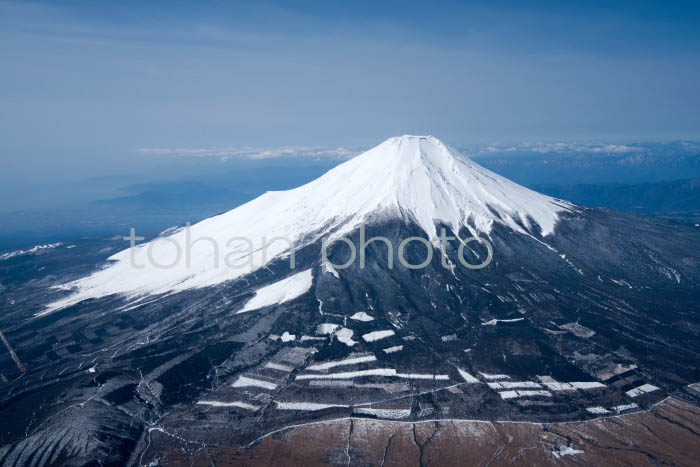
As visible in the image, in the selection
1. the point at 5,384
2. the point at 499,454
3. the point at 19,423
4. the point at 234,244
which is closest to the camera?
the point at 499,454

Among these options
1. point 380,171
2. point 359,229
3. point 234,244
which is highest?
point 380,171

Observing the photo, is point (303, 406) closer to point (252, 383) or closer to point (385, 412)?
point (252, 383)

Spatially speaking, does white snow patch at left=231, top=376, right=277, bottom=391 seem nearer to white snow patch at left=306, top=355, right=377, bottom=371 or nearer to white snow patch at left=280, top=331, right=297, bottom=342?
white snow patch at left=306, top=355, right=377, bottom=371

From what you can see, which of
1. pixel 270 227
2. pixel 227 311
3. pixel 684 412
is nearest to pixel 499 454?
pixel 684 412

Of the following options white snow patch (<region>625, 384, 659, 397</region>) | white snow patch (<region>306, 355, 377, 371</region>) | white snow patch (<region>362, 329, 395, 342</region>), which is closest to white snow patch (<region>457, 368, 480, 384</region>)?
white snow patch (<region>306, 355, 377, 371</region>)

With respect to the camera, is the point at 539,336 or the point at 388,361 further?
the point at 539,336

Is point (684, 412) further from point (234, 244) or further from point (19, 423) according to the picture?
point (234, 244)

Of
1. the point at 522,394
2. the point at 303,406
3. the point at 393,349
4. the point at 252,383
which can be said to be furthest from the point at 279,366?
the point at 522,394
